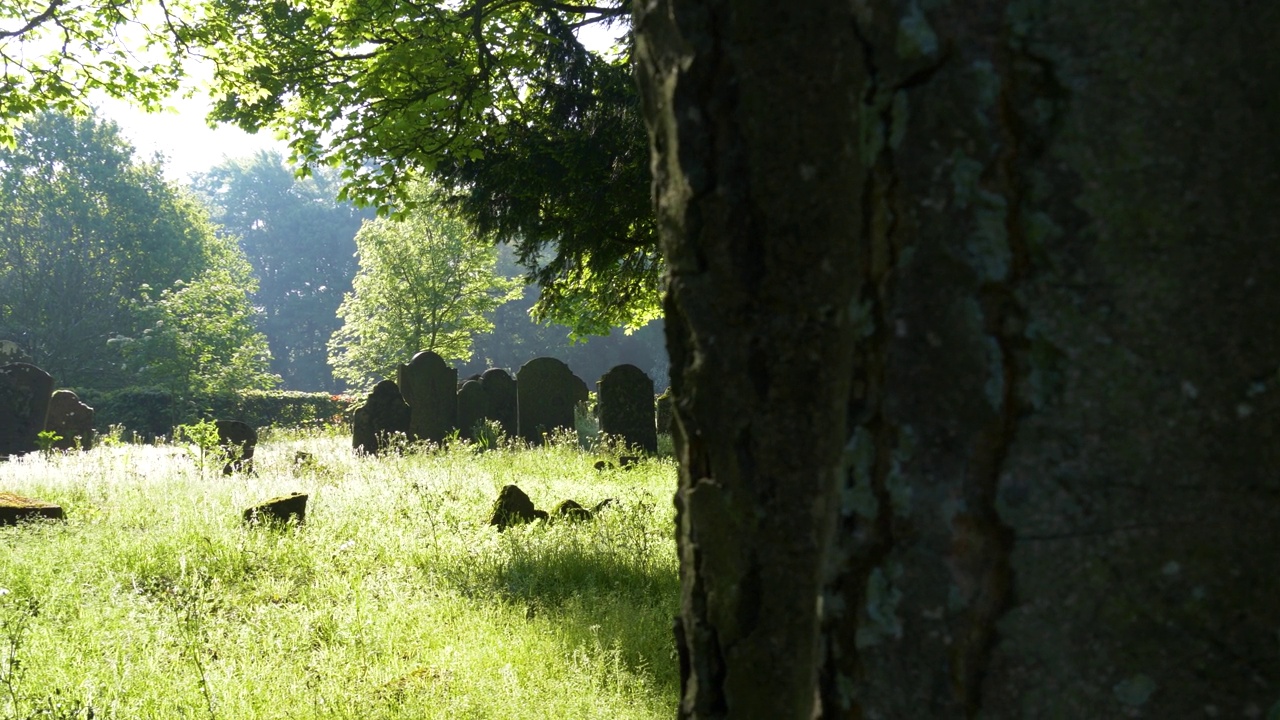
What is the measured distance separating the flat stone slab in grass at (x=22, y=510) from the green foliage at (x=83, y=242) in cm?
3313

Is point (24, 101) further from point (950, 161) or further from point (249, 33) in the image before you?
point (950, 161)

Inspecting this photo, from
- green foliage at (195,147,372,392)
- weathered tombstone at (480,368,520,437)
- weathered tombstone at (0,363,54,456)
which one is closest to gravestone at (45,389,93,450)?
weathered tombstone at (0,363,54,456)

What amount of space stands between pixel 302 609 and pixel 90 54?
Answer: 23.8 ft

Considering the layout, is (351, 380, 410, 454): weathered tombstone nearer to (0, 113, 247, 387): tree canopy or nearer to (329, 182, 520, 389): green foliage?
(329, 182, 520, 389): green foliage

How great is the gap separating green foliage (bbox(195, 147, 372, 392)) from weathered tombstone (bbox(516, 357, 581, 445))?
49629mm

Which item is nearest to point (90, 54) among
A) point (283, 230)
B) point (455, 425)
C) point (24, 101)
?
point (24, 101)

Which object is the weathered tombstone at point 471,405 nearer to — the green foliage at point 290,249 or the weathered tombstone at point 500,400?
the weathered tombstone at point 500,400

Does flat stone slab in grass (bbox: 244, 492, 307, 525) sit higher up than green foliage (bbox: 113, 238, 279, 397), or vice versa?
green foliage (bbox: 113, 238, 279, 397)

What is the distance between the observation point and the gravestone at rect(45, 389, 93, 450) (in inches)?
784

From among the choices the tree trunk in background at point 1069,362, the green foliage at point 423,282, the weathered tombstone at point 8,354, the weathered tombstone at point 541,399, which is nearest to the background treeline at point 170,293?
the green foliage at point 423,282

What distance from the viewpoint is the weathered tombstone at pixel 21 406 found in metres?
18.4

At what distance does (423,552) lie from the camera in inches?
256

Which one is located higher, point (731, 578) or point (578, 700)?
point (731, 578)

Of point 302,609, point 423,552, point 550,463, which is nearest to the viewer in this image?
point 302,609
